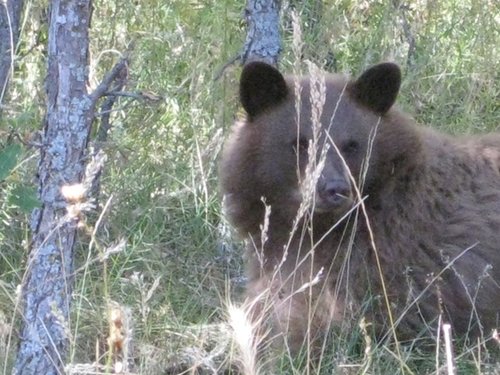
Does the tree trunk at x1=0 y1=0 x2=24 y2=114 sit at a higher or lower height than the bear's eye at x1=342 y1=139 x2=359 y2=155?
higher

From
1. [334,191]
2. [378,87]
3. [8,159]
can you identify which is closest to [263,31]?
[378,87]

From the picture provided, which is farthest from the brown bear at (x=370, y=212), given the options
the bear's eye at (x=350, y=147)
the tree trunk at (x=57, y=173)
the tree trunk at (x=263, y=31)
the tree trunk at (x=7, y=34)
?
the tree trunk at (x=7, y=34)

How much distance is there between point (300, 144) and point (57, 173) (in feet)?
4.20

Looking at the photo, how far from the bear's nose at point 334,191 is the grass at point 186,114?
583mm

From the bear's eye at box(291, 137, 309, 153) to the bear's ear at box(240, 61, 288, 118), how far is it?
0.24 meters

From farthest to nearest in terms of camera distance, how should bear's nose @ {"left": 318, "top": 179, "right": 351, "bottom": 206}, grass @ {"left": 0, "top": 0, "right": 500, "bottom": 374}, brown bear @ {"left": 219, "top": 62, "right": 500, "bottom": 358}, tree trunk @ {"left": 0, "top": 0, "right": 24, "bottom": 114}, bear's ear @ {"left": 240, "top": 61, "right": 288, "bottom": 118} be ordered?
tree trunk @ {"left": 0, "top": 0, "right": 24, "bottom": 114}
grass @ {"left": 0, "top": 0, "right": 500, "bottom": 374}
bear's ear @ {"left": 240, "top": 61, "right": 288, "bottom": 118}
brown bear @ {"left": 219, "top": 62, "right": 500, "bottom": 358}
bear's nose @ {"left": 318, "top": 179, "right": 351, "bottom": 206}

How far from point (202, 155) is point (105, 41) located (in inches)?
42.5

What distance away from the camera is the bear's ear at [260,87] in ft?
16.1

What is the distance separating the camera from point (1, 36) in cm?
600

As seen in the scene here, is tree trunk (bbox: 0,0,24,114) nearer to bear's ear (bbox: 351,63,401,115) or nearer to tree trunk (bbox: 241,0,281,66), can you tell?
tree trunk (bbox: 241,0,281,66)

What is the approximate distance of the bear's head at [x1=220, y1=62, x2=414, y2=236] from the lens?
484 centimetres

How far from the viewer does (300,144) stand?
16.0 feet

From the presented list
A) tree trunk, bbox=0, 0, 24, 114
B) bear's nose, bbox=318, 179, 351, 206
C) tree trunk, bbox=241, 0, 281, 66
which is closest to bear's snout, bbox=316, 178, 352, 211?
bear's nose, bbox=318, 179, 351, 206

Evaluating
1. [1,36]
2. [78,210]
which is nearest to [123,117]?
[1,36]
